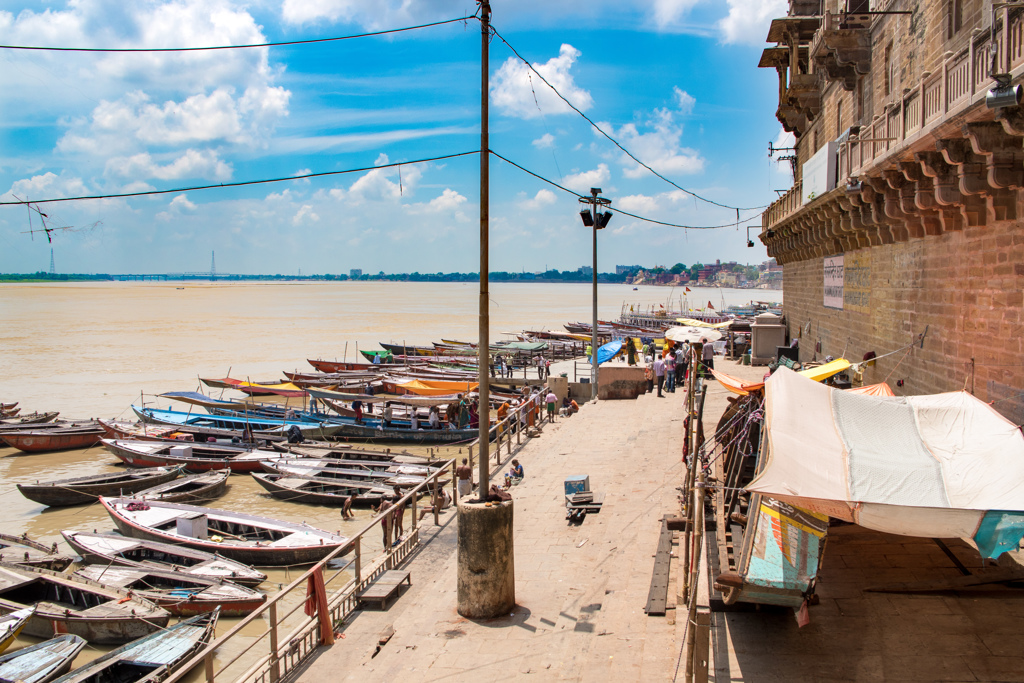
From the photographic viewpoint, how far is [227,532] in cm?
1617

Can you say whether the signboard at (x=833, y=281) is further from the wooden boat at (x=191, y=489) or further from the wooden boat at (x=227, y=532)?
Result: the wooden boat at (x=191, y=489)

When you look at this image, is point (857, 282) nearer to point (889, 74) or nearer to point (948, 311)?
point (889, 74)

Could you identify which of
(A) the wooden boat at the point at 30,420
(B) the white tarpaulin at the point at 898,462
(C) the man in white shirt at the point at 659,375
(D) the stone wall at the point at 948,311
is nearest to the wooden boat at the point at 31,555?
(B) the white tarpaulin at the point at 898,462

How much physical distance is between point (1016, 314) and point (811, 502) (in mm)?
5357

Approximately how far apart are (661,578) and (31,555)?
1342 centimetres

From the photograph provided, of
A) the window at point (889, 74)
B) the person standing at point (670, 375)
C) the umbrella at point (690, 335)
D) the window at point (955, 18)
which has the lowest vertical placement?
the person standing at point (670, 375)

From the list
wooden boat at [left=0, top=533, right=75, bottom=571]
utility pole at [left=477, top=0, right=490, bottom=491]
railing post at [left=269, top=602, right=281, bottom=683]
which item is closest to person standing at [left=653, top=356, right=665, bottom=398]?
utility pole at [left=477, top=0, right=490, bottom=491]

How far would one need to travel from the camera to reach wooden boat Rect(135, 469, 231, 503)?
741 inches

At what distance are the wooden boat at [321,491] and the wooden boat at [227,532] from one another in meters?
3.05

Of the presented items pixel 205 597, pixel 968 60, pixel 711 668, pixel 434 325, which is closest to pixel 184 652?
pixel 205 597

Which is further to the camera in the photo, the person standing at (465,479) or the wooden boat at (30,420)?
the wooden boat at (30,420)

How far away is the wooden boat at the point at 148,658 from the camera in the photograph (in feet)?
32.1

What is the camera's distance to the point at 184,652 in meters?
10.4

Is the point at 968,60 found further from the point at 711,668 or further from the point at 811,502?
the point at 711,668
